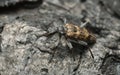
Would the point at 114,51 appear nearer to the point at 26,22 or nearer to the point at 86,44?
the point at 86,44

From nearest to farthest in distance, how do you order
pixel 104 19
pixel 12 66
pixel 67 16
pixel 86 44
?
pixel 12 66 → pixel 86 44 → pixel 67 16 → pixel 104 19

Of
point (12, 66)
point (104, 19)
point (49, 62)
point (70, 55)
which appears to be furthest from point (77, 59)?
point (104, 19)

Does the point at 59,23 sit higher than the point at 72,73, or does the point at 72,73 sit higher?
the point at 59,23

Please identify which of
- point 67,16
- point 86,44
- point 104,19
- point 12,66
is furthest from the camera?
point 104,19

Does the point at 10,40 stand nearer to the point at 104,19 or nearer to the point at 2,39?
the point at 2,39

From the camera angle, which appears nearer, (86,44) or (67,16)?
(86,44)

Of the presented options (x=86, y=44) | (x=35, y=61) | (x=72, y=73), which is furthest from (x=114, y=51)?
(x=35, y=61)
